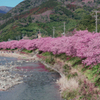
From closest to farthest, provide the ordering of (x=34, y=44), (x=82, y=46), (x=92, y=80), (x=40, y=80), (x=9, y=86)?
(x=92, y=80) → (x=9, y=86) → (x=82, y=46) → (x=40, y=80) → (x=34, y=44)

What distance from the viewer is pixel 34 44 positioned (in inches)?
2586

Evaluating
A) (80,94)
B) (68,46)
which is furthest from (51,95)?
(68,46)

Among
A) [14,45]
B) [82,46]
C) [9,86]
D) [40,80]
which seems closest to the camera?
[9,86]

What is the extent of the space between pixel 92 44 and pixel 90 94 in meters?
7.03

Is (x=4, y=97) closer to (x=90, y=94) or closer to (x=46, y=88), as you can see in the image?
(x=46, y=88)

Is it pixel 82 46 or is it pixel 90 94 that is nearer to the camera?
pixel 90 94

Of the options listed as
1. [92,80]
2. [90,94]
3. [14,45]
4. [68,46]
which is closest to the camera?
[90,94]

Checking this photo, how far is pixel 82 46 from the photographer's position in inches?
915

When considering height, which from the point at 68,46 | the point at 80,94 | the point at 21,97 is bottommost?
the point at 21,97

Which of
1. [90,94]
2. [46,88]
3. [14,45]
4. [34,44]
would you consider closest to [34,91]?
[46,88]

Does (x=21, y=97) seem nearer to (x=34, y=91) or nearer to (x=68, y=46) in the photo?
(x=34, y=91)

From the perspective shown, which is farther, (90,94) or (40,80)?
(40,80)

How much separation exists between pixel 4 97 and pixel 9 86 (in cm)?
348

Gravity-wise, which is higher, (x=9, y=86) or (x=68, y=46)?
(x=68, y=46)
